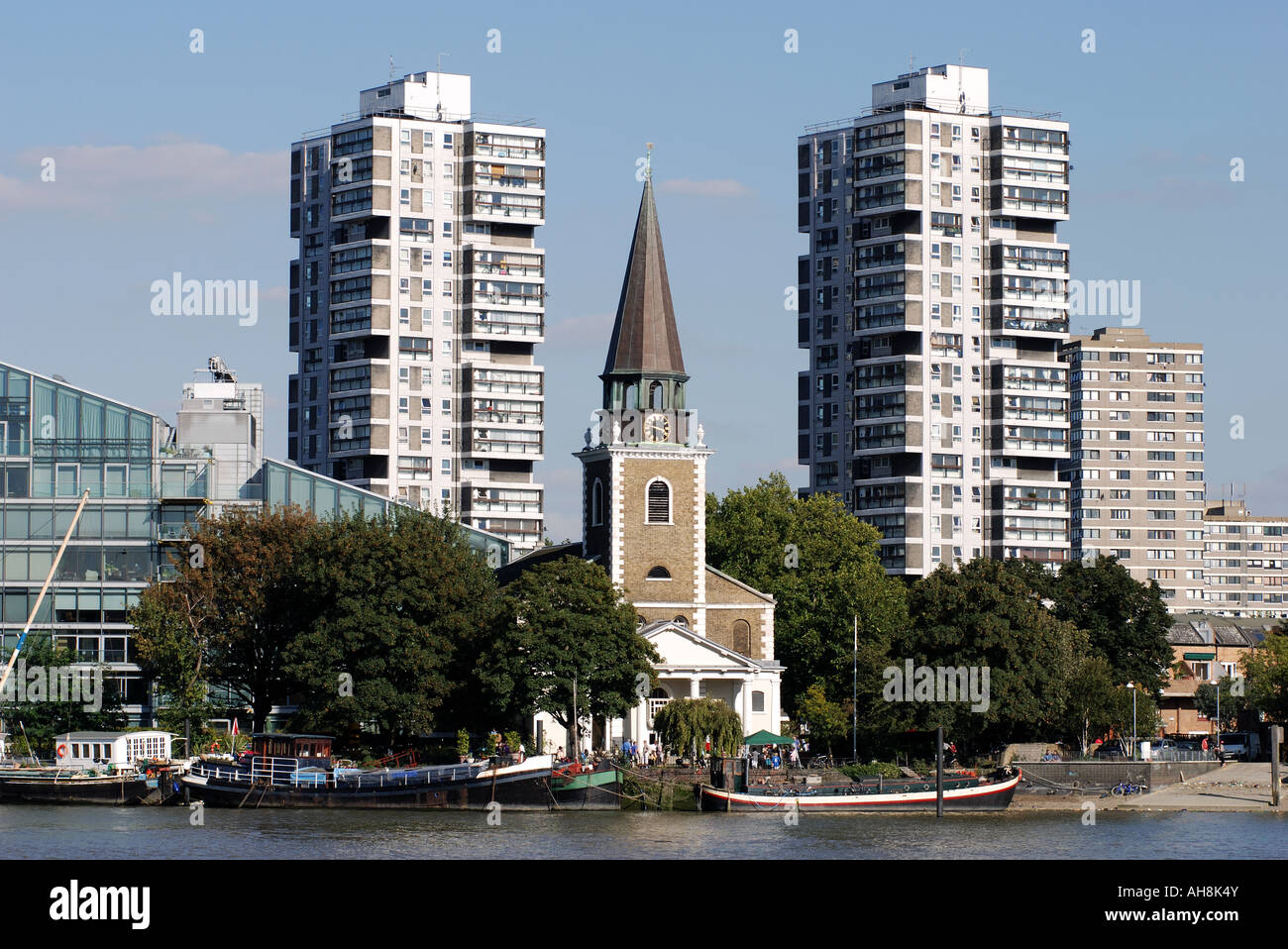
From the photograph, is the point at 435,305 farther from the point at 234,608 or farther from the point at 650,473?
the point at 234,608

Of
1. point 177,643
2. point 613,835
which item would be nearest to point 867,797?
point 613,835

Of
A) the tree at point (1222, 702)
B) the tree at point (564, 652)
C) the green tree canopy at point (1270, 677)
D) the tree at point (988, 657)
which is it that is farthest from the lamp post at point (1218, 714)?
the tree at point (564, 652)

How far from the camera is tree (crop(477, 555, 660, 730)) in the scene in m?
87.9

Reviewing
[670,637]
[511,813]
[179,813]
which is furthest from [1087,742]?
[179,813]

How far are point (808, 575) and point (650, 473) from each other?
23043mm

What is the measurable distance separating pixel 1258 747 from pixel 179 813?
6429cm

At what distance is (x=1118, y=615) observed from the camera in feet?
395

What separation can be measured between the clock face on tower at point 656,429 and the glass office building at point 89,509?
20.5 m

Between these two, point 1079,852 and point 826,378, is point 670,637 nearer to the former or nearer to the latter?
point 1079,852

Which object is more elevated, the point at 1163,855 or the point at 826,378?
the point at 826,378

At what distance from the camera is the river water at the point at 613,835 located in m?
58.6

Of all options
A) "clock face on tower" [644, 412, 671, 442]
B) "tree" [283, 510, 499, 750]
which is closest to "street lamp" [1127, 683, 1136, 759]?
"clock face on tower" [644, 412, 671, 442]

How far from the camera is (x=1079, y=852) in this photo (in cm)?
6175

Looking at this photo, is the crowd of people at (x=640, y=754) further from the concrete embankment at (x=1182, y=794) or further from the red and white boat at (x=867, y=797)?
the concrete embankment at (x=1182, y=794)
